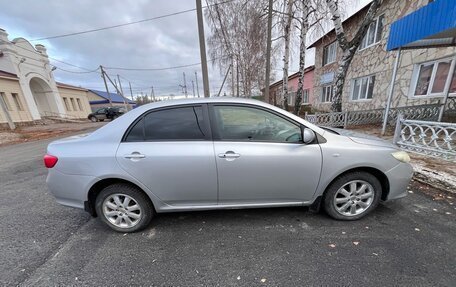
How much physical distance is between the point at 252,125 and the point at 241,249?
1.41m

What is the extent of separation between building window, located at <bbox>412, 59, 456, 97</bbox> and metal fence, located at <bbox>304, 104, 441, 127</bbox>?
80 cm

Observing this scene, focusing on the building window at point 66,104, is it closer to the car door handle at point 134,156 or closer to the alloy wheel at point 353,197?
the car door handle at point 134,156

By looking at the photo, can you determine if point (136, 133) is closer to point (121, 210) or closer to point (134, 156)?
point (134, 156)

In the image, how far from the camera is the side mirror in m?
2.31

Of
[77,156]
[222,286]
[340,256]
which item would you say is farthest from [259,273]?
[77,156]

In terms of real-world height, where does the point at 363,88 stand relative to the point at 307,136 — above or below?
above

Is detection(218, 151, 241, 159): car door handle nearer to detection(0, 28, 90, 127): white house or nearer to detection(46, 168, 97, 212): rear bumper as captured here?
detection(46, 168, 97, 212): rear bumper

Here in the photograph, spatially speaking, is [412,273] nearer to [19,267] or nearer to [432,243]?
[432,243]

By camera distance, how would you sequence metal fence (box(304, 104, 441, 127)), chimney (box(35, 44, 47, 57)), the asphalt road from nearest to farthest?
the asphalt road → metal fence (box(304, 104, 441, 127)) → chimney (box(35, 44, 47, 57))

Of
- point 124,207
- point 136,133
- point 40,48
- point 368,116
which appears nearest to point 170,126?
point 136,133

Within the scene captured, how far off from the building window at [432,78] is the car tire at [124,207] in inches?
414

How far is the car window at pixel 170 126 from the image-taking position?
2.40m

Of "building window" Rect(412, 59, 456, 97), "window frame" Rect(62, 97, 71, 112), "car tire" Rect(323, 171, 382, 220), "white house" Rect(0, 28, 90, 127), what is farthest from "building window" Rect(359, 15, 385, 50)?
"window frame" Rect(62, 97, 71, 112)

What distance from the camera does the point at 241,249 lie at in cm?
222
